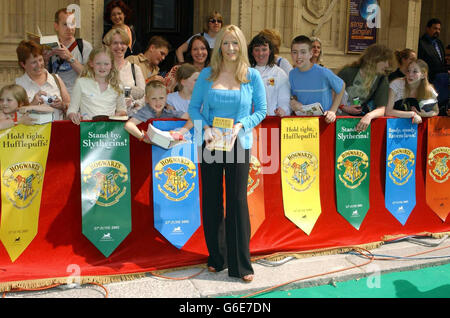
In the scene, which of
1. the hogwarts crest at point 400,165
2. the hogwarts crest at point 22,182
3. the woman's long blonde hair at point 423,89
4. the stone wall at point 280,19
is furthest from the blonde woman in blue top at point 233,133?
the stone wall at point 280,19

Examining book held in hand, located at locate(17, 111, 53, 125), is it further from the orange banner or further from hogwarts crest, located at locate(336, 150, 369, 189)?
the orange banner

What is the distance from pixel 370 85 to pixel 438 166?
1.20 meters

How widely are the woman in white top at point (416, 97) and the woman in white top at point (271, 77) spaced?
1134 mm

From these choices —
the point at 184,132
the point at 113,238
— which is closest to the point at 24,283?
the point at 113,238

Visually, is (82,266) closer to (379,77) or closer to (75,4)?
(379,77)

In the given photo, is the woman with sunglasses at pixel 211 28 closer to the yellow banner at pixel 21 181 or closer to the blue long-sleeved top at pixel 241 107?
the blue long-sleeved top at pixel 241 107

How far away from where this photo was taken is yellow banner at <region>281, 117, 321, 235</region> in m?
4.85

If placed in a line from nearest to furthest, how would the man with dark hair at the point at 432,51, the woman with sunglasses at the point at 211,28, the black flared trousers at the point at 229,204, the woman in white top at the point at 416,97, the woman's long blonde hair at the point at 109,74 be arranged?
the black flared trousers at the point at 229,204
the woman's long blonde hair at the point at 109,74
the woman in white top at the point at 416,97
the woman with sunglasses at the point at 211,28
the man with dark hair at the point at 432,51

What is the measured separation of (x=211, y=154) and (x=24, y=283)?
1.76 m

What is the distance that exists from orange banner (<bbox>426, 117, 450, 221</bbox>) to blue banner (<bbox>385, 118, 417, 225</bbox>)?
0.21 metres

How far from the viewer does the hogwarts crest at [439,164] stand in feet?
18.0

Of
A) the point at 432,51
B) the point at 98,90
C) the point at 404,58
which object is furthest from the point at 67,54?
the point at 432,51

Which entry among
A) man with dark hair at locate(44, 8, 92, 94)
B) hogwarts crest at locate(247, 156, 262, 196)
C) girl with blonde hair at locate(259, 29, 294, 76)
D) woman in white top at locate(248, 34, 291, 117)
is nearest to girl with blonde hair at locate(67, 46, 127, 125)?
man with dark hair at locate(44, 8, 92, 94)

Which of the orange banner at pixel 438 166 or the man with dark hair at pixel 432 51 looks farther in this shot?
the man with dark hair at pixel 432 51
